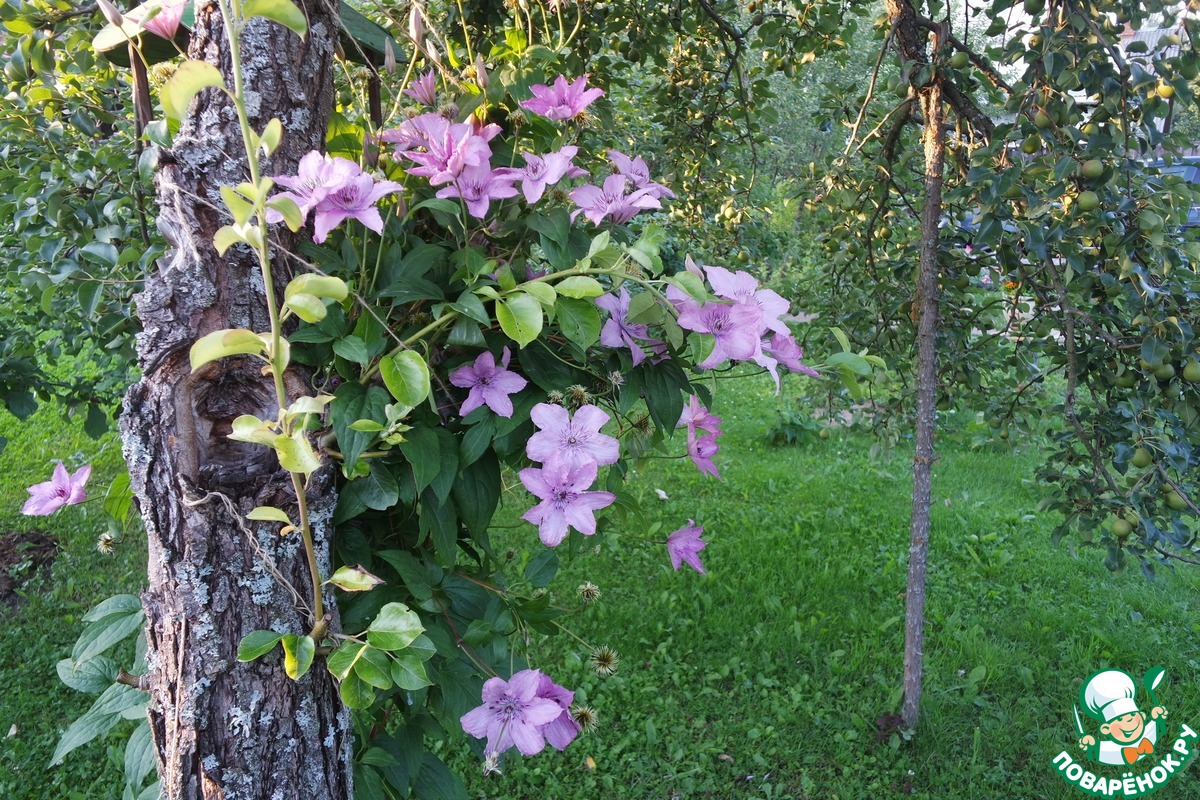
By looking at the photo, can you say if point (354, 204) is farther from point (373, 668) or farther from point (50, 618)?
point (50, 618)

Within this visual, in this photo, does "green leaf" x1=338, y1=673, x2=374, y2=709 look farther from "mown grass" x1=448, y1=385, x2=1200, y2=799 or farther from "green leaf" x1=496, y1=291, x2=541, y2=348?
"mown grass" x1=448, y1=385, x2=1200, y2=799

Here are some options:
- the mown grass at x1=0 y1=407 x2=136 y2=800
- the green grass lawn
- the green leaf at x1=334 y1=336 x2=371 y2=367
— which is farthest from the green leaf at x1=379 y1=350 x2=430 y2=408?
the green grass lawn

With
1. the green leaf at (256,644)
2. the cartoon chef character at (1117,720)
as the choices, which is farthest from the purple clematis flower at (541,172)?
the cartoon chef character at (1117,720)

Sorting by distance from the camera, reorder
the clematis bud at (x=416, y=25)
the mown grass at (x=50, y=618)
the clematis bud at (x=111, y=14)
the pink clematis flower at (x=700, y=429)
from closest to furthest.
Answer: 1. the clematis bud at (x=111, y=14)
2. the clematis bud at (x=416, y=25)
3. the pink clematis flower at (x=700, y=429)
4. the mown grass at (x=50, y=618)

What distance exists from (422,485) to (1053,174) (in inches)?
58.4

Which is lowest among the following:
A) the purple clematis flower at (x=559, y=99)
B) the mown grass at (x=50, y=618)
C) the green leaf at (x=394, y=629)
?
the mown grass at (x=50, y=618)

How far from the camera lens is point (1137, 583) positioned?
389cm

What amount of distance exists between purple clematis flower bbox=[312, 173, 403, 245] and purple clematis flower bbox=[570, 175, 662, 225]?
25 cm

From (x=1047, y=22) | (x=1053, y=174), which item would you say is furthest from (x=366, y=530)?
(x=1047, y=22)

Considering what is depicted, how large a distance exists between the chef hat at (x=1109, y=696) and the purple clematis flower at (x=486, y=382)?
2.87 m

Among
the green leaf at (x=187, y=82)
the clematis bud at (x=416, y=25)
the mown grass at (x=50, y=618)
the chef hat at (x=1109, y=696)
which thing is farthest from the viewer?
the chef hat at (x=1109, y=696)

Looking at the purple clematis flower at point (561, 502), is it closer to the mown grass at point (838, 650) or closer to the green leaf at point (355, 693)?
the green leaf at point (355, 693)

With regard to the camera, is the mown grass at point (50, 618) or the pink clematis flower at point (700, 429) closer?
the pink clematis flower at point (700, 429)

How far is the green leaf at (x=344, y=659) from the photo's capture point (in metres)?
0.85
